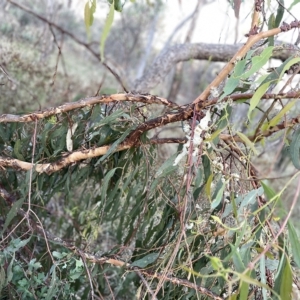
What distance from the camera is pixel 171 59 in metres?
3.03

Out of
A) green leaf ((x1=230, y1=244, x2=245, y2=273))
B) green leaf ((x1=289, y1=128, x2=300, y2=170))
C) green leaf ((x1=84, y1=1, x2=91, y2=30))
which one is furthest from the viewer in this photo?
green leaf ((x1=84, y1=1, x2=91, y2=30))

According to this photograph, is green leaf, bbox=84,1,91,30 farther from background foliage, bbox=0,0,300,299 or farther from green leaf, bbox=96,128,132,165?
green leaf, bbox=96,128,132,165

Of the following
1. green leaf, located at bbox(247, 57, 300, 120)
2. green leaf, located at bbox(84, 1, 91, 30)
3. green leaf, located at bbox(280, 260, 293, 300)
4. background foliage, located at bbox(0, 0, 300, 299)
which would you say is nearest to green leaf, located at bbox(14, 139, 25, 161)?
background foliage, located at bbox(0, 0, 300, 299)

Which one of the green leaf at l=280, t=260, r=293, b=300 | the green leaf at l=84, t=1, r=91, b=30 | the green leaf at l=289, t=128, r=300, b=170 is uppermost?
the green leaf at l=84, t=1, r=91, b=30

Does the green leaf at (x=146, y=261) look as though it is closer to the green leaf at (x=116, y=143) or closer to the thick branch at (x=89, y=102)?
the green leaf at (x=116, y=143)

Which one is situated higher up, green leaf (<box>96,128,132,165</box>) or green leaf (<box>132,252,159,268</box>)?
green leaf (<box>96,128,132,165</box>)

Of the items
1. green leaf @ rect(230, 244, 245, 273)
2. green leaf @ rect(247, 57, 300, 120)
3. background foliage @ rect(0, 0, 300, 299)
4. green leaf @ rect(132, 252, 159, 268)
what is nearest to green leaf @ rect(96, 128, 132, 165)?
background foliage @ rect(0, 0, 300, 299)

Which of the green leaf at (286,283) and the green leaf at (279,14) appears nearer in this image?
the green leaf at (286,283)

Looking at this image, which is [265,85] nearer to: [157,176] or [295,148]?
[295,148]

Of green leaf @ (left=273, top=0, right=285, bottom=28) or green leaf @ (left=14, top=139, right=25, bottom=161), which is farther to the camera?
green leaf @ (left=14, top=139, right=25, bottom=161)

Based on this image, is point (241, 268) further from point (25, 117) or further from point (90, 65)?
point (90, 65)

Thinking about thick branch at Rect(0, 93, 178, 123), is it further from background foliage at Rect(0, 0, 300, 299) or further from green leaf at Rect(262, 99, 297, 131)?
green leaf at Rect(262, 99, 297, 131)

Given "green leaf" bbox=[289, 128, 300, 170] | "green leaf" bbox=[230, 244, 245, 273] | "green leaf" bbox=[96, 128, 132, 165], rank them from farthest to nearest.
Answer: "green leaf" bbox=[96, 128, 132, 165] < "green leaf" bbox=[289, 128, 300, 170] < "green leaf" bbox=[230, 244, 245, 273]

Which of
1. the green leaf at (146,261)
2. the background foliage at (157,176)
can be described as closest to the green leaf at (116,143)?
the background foliage at (157,176)
